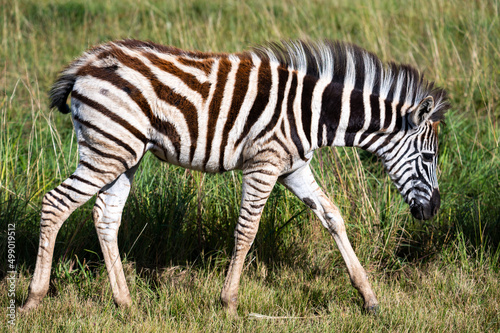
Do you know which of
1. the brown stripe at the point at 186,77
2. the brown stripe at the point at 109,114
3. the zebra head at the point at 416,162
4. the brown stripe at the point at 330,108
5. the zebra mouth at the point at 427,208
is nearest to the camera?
the brown stripe at the point at 109,114

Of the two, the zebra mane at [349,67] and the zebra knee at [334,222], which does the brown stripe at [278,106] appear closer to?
the zebra mane at [349,67]

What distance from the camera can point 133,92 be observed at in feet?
12.7

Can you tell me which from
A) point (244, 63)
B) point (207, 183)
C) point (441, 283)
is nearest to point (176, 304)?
point (207, 183)

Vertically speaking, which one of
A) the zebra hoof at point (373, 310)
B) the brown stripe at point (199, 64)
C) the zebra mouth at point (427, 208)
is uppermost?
the brown stripe at point (199, 64)

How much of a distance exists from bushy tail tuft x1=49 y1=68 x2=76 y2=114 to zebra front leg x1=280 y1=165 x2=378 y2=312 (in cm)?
185

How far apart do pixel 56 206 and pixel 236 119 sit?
151cm

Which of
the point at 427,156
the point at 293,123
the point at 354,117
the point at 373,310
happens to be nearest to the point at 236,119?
the point at 293,123

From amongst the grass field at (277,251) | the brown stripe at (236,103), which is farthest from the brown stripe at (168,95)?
the grass field at (277,251)

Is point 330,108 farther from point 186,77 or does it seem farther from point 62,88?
point 62,88

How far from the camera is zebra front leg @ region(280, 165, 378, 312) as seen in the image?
4.34m

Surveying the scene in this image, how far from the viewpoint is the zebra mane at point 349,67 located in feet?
13.6

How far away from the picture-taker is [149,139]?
13.1ft

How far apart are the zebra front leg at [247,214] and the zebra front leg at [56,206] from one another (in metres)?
1.03

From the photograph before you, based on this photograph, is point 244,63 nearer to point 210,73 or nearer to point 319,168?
point 210,73
